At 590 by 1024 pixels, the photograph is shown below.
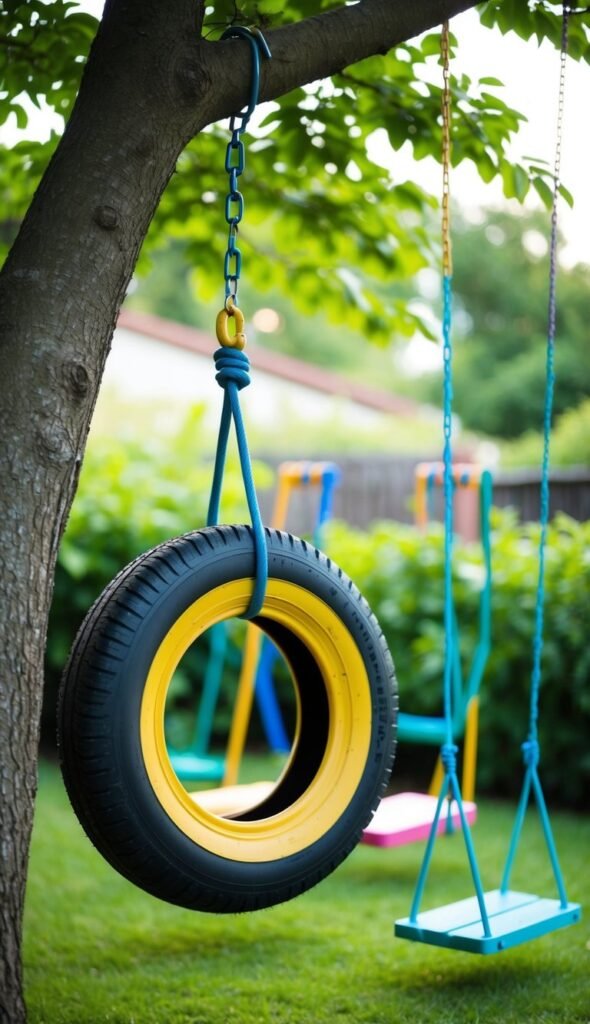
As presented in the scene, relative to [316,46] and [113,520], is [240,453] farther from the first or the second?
[113,520]

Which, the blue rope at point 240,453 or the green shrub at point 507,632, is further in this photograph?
the green shrub at point 507,632

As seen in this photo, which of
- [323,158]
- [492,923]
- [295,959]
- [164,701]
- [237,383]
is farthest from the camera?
[323,158]

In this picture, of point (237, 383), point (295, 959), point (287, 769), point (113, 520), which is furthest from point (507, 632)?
point (237, 383)

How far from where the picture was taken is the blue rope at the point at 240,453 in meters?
2.20

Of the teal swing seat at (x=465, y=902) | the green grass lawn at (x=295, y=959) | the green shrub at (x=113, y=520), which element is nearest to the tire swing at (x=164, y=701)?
the teal swing seat at (x=465, y=902)

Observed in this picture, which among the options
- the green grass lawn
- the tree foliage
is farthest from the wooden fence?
the green grass lawn

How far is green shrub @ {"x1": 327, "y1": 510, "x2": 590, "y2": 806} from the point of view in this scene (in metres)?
5.36

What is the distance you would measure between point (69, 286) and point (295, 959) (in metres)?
2.20

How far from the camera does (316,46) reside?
259cm

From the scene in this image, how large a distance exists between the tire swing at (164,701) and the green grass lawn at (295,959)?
79 centimetres

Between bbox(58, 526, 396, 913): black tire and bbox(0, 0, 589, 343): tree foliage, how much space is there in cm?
142

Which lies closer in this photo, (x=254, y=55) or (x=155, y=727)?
(x=155, y=727)

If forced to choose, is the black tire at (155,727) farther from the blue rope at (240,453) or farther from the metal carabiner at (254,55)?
the metal carabiner at (254,55)

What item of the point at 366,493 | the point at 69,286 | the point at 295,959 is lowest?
the point at 295,959
